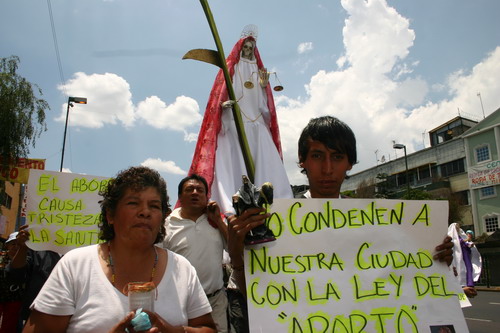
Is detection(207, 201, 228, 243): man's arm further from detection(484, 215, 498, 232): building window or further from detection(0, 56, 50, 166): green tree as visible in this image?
detection(484, 215, 498, 232): building window

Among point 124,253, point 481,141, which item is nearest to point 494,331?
point 124,253

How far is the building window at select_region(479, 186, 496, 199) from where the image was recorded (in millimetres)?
28641

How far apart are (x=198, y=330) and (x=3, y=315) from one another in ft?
10.7

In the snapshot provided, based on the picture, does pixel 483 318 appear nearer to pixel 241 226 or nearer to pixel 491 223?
pixel 241 226

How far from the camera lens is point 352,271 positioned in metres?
1.78

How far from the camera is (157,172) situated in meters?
1.91

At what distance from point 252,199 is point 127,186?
0.61 metres

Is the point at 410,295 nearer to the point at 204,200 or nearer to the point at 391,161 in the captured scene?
the point at 204,200

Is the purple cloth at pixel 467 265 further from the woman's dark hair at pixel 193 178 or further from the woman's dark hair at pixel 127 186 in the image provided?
the woman's dark hair at pixel 127 186

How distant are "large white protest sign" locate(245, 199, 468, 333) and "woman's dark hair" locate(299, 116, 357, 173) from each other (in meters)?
0.33

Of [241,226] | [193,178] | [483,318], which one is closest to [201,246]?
[193,178]

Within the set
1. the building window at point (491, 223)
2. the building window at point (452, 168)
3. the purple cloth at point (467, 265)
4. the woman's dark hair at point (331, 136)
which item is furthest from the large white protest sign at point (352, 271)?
the building window at point (452, 168)

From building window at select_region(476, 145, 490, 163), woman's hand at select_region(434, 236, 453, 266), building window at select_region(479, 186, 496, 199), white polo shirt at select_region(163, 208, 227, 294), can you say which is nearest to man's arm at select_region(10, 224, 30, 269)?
white polo shirt at select_region(163, 208, 227, 294)

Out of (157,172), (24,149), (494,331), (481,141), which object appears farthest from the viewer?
(481,141)
